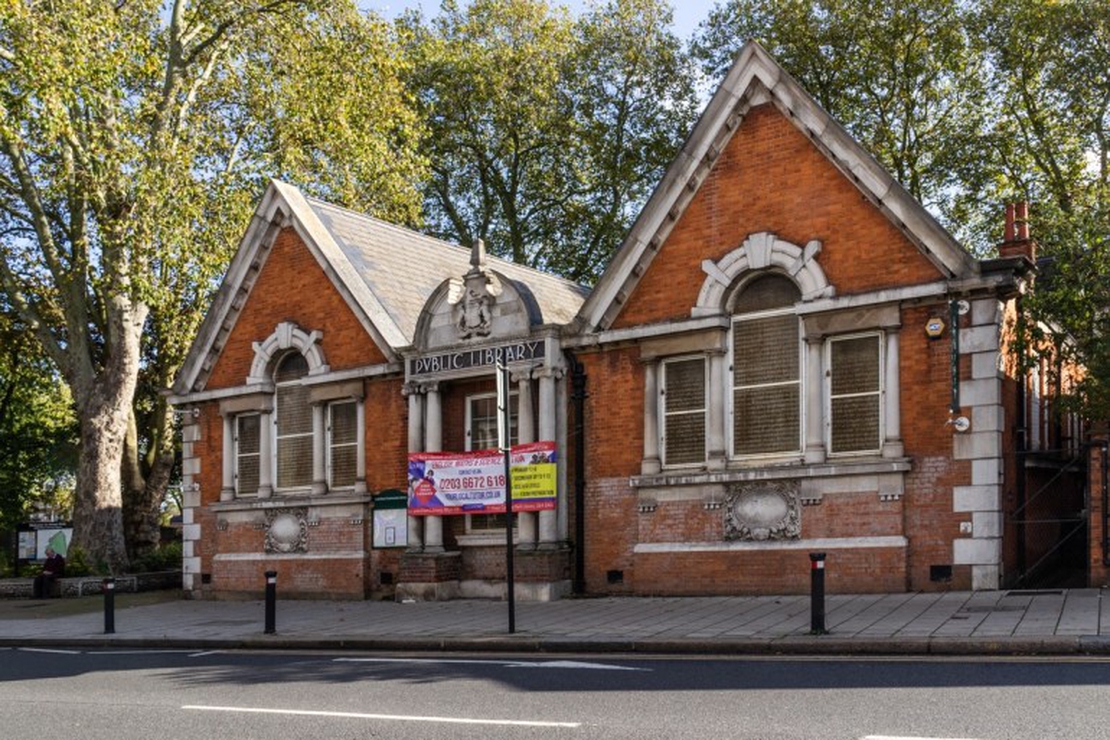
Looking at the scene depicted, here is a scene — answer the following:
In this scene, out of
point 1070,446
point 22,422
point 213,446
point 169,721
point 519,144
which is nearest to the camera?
point 169,721

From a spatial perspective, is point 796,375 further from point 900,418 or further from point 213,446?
point 213,446

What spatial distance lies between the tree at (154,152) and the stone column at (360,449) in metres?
7.83

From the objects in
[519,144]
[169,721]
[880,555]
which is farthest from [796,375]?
[519,144]

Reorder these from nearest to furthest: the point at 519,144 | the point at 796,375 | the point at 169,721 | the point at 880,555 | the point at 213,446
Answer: the point at 169,721, the point at 880,555, the point at 796,375, the point at 213,446, the point at 519,144

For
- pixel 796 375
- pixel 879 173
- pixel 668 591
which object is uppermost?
pixel 879 173

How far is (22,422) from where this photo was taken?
1916 inches

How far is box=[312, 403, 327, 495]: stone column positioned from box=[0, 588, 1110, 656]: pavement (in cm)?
238

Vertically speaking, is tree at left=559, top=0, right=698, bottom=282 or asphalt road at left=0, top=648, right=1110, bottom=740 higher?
tree at left=559, top=0, right=698, bottom=282

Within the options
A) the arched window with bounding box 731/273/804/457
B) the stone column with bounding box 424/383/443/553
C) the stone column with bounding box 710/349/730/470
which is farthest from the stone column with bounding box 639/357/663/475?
the stone column with bounding box 424/383/443/553

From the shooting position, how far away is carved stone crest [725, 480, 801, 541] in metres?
17.4

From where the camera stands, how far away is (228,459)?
24844mm

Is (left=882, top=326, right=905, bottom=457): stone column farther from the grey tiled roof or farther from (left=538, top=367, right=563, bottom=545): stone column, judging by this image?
the grey tiled roof

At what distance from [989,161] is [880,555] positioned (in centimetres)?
2074

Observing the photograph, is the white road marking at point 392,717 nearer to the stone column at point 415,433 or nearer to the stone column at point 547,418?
the stone column at point 547,418
